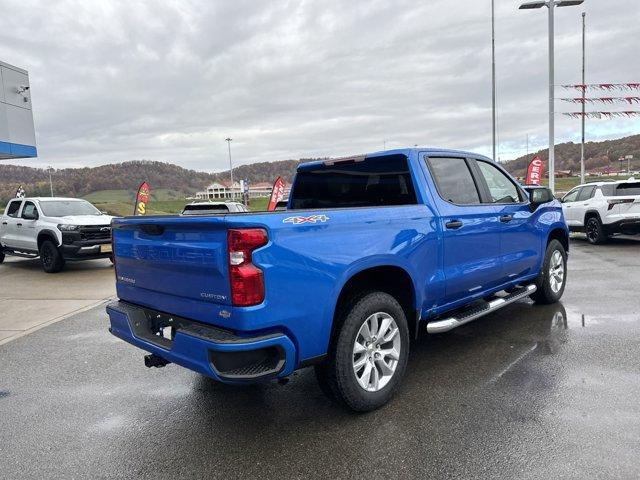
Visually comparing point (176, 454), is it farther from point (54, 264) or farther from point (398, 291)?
point (54, 264)

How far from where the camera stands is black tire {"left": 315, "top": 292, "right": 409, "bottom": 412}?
10.4 ft

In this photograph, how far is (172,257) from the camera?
10.1 ft

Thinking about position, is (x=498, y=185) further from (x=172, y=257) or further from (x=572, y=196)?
(x=572, y=196)

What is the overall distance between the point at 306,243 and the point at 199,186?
76.2 meters

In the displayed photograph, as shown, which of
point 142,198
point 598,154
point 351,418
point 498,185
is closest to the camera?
point 351,418

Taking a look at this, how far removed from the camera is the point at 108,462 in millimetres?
2893

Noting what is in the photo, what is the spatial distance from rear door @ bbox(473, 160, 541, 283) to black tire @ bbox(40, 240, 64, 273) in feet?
33.4

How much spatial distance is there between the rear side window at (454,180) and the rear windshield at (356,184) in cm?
30

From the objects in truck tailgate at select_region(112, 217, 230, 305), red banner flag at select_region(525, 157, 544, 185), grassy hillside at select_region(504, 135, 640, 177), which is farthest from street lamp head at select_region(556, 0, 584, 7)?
grassy hillside at select_region(504, 135, 640, 177)

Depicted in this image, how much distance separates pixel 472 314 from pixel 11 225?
12958mm

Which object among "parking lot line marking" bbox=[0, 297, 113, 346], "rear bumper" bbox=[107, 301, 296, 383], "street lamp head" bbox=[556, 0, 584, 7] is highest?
"street lamp head" bbox=[556, 0, 584, 7]

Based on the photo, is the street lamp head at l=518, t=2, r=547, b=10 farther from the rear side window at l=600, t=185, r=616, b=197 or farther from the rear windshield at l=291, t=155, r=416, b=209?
the rear windshield at l=291, t=155, r=416, b=209

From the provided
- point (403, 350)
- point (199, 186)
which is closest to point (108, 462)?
point (403, 350)

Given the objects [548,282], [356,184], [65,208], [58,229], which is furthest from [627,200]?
[65,208]
